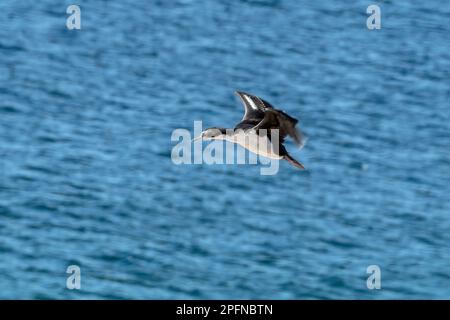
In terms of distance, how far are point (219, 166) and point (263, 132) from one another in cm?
840

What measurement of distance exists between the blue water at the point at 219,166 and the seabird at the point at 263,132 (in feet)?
12.3

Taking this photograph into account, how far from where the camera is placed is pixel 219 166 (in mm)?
24484

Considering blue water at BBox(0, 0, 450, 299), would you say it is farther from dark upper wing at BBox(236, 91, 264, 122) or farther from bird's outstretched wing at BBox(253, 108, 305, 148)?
bird's outstretched wing at BBox(253, 108, 305, 148)

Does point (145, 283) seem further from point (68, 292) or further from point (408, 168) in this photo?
point (408, 168)

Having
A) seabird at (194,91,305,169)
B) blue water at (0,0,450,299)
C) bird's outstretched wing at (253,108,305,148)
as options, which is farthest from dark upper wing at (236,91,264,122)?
blue water at (0,0,450,299)

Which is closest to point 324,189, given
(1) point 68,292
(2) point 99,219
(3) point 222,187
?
(3) point 222,187

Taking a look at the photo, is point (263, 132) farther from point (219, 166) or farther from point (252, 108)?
point (219, 166)

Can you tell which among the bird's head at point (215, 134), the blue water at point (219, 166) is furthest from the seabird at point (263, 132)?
the blue water at point (219, 166)

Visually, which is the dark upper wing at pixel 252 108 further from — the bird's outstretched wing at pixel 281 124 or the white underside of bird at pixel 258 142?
the bird's outstretched wing at pixel 281 124

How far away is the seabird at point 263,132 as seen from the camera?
15.7 meters

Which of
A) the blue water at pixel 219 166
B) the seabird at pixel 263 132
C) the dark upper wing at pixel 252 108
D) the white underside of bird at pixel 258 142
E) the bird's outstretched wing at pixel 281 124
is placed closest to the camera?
the bird's outstretched wing at pixel 281 124

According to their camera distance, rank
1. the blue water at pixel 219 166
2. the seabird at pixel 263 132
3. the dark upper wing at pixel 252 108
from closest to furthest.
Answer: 1. the seabird at pixel 263 132
2. the dark upper wing at pixel 252 108
3. the blue water at pixel 219 166

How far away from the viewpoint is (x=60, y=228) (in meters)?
22.0

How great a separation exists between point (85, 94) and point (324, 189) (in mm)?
5753
